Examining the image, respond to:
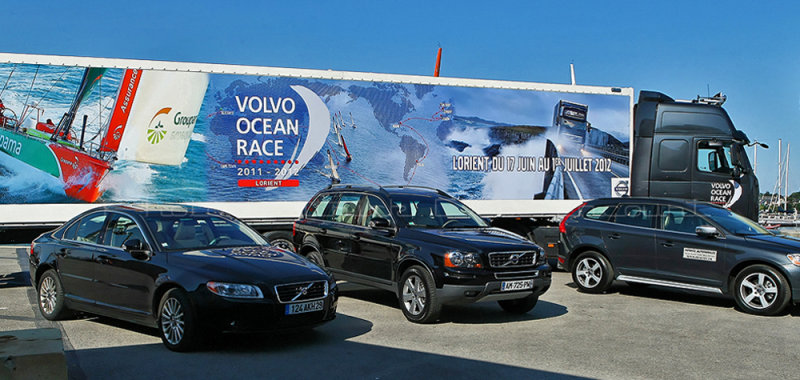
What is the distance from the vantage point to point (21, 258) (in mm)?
16031

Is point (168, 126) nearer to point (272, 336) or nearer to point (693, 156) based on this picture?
point (272, 336)

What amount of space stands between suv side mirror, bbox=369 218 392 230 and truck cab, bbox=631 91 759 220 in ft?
24.9

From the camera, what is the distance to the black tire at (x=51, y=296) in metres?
8.28

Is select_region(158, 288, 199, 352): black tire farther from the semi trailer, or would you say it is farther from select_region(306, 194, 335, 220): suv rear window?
the semi trailer

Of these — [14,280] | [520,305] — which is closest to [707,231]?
[520,305]

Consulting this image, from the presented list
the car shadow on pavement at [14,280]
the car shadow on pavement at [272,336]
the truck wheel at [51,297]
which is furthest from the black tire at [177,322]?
the car shadow on pavement at [14,280]

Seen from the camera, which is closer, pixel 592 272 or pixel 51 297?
pixel 51 297

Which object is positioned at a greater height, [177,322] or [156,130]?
[156,130]

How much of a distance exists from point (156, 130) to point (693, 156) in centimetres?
1002

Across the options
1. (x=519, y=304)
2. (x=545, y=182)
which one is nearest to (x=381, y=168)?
(x=545, y=182)

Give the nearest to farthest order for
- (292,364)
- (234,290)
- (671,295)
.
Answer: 1. (292,364)
2. (234,290)
3. (671,295)

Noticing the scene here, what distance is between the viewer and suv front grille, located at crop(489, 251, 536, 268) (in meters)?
8.57

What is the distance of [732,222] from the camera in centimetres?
1055

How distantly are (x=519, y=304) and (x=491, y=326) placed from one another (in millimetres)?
988
